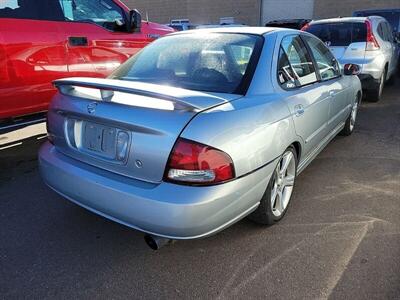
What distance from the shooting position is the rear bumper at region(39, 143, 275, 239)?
2.24 meters

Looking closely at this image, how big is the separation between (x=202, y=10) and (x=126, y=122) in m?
22.6

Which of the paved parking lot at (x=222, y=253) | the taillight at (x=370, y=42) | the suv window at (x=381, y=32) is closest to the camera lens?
the paved parking lot at (x=222, y=253)

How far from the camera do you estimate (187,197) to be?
2.23 meters

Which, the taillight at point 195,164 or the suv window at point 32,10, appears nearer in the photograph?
the taillight at point 195,164

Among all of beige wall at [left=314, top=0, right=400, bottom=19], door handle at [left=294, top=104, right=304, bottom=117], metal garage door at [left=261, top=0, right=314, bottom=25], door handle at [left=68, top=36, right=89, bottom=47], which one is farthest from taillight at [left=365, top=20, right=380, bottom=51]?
metal garage door at [left=261, top=0, right=314, bottom=25]

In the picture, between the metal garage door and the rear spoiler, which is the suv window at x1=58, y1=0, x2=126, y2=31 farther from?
the metal garage door

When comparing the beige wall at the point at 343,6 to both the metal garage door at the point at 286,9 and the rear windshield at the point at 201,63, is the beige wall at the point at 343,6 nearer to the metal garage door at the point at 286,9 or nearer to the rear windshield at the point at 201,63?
the metal garage door at the point at 286,9

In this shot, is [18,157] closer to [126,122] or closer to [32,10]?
[32,10]

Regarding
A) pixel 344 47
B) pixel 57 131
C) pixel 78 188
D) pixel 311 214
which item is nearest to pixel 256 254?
pixel 311 214

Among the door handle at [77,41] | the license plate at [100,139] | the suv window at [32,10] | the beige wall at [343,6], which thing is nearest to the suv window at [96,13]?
the suv window at [32,10]

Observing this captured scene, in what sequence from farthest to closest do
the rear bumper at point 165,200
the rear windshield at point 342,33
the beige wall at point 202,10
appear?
the beige wall at point 202,10 → the rear windshield at point 342,33 → the rear bumper at point 165,200

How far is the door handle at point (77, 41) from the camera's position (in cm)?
466

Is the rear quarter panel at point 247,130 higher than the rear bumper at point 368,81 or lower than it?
higher

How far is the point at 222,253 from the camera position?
110 inches
